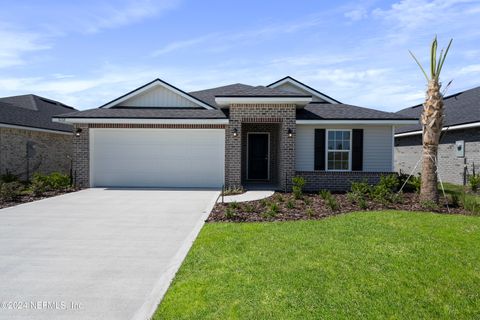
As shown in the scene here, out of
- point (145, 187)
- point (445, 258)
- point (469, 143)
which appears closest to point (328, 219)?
point (445, 258)

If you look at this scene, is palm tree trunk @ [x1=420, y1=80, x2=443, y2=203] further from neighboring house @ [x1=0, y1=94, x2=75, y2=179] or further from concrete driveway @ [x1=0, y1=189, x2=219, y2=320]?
neighboring house @ [x1=0, y1=94, x2=75, y2=179]

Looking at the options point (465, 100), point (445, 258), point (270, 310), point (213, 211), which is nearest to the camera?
point (270, 310)

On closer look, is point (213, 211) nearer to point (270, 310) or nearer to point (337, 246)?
point (337, 246)

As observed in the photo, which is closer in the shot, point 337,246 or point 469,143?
point 337,246

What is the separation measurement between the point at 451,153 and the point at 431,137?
26.8ft

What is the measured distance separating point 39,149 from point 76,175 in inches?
201

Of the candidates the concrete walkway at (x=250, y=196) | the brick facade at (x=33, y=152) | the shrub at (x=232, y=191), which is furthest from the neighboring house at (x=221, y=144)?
the brick facade at (x=33, y=152)

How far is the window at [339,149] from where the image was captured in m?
13.5

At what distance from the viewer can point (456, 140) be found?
15859 millimetres

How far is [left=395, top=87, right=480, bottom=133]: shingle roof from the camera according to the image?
1524cm

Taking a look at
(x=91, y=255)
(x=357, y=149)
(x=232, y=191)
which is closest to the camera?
(x=91, y=255)

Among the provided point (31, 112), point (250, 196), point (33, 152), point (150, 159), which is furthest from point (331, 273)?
point (31, 112)

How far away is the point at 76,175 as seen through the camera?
13656 mm

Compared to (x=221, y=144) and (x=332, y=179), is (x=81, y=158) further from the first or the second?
(x=332, y=179)
